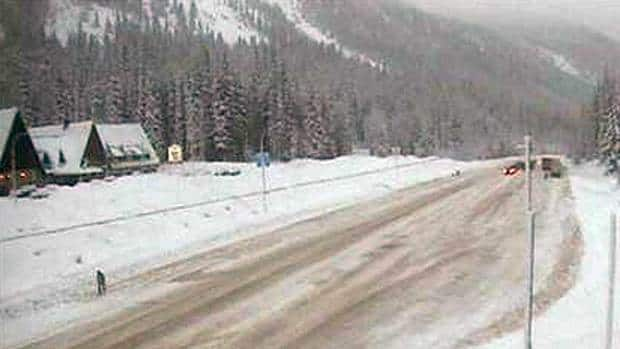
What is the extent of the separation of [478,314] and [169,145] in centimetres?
1663

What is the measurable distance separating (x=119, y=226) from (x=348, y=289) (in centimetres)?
903

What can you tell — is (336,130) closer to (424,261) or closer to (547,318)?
(424,261)

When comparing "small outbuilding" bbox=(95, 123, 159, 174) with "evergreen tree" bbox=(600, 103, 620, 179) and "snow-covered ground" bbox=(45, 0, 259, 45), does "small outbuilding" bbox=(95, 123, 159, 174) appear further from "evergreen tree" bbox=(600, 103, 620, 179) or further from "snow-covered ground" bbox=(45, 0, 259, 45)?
"snow-covered ground" bbox=(45, 0, 259, 45)

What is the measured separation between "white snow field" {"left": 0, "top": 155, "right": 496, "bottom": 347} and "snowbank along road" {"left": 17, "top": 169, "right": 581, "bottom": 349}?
0.83 metres

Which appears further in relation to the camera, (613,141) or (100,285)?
(613,141)

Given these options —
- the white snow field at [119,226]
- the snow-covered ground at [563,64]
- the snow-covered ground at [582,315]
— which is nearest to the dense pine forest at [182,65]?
the snow-covered ground at [563,64]

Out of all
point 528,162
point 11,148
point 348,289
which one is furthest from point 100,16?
point 348,289

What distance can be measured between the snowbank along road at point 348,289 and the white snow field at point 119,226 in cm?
83

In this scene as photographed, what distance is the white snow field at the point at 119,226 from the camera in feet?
35.3

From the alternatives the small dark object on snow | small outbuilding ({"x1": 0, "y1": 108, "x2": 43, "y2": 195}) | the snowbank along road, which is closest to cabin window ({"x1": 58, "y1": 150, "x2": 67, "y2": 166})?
the snowbank along road

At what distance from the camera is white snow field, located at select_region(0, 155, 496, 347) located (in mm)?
10758

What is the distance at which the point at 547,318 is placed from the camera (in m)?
11.0

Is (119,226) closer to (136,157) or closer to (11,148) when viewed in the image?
(136,157)

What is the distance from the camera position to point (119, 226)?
20.2 metres
